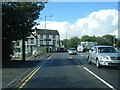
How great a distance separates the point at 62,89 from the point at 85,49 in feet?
202

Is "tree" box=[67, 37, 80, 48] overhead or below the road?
overhead

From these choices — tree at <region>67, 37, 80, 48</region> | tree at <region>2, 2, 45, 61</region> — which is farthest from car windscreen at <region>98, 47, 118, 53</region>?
tree at <region>67, 37, 80, 48</region>

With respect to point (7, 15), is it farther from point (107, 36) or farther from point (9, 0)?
point (107, 36)

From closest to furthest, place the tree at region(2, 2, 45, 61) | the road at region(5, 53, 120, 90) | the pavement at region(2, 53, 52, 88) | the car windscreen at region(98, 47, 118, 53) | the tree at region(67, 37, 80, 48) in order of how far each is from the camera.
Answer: the road at region(5, 53, 120, 90), the pavement at region(2, 53, 52, 88), the car windscreen at region(98, 47, 118, 53), the tree at region(2, 2, 45, 61), the tree at region(67, 37, 80, 48)

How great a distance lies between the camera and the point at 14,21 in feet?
58.3

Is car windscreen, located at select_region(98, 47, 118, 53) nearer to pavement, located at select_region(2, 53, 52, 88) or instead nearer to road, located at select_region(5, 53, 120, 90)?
road, located at select_region(5, 53, 120, 90)

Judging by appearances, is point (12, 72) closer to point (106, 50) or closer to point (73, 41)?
point (106, 50)

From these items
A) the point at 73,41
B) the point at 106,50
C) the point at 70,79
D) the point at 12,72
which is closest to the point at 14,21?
the point at 12,72

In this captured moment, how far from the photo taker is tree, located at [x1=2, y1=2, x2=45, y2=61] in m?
17.3

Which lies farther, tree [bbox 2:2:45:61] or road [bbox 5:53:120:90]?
tree [bbox 2:2:45:61]

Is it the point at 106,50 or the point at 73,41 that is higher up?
the point at 73,41

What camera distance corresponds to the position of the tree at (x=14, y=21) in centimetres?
1728

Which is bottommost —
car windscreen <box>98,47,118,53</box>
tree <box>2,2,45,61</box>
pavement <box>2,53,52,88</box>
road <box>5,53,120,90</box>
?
pavement <box>2,53,52,88</box>

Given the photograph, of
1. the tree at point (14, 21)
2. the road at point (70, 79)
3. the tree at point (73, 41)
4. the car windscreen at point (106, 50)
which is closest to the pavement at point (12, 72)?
the road at point (70, 79)
